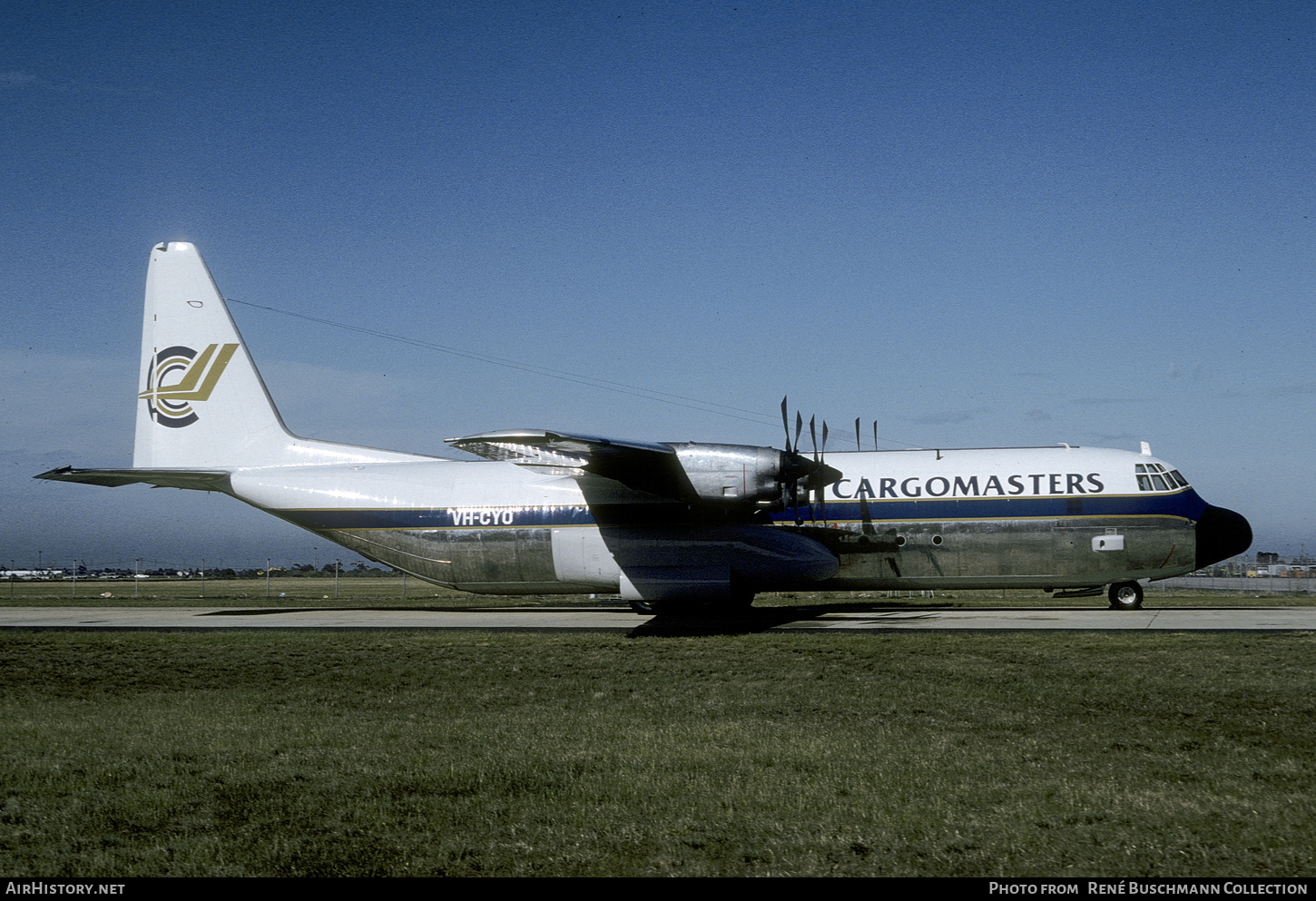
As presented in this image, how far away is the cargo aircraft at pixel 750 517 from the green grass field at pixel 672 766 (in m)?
7.94

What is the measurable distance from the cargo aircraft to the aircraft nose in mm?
44

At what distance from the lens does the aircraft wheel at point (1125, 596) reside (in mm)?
27719

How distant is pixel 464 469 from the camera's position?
96.5 feet

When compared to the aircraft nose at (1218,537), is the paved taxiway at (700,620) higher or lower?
lower

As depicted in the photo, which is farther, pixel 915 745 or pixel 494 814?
pixel 915 745

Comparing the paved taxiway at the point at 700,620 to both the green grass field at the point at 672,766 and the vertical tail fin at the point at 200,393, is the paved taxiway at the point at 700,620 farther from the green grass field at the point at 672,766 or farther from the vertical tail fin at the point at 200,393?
the green grass field at the point at 672,766

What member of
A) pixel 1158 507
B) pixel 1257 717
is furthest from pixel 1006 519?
pixel 1257 717

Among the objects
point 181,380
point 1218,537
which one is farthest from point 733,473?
point 181,380

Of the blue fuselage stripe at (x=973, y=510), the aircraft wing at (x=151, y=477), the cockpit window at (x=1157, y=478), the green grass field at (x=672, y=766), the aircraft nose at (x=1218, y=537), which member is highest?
the aircraft wing at (x=151, y=477)

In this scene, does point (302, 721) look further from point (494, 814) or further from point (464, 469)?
point (464, 469)

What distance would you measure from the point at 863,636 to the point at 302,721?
42.2ft

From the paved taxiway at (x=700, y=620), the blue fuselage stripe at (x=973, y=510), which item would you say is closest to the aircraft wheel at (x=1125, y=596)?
the paved taxiway at (x=700, y=620)

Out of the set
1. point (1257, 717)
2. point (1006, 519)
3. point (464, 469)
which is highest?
point (464, 469)

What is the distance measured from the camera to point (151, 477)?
27.7 m
